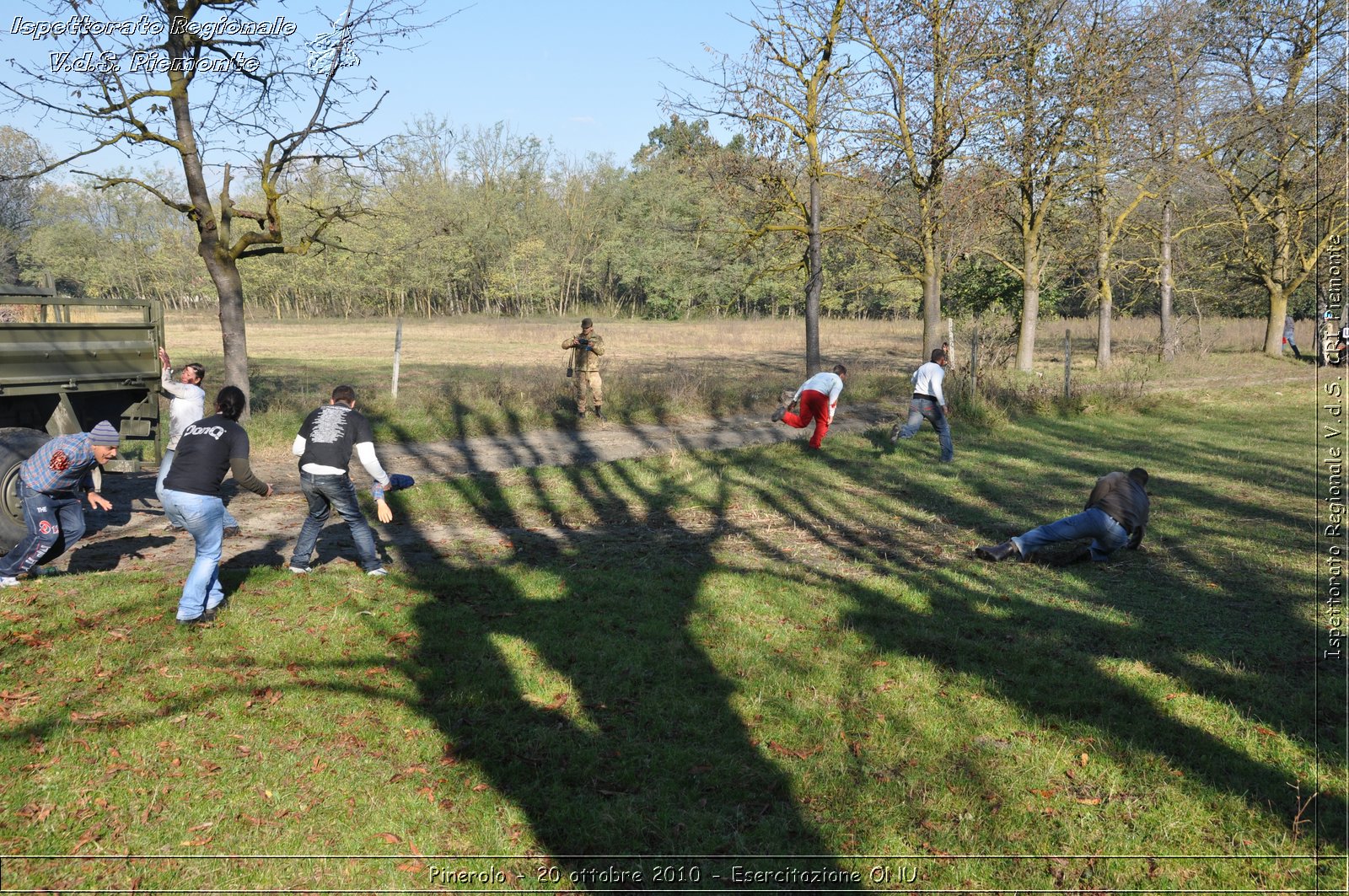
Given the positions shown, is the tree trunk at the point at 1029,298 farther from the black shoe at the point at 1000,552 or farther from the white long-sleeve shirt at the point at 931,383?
the black shoe at the point at 1000,552

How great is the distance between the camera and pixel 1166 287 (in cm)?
2611

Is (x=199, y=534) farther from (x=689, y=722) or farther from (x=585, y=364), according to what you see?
(x=585, y=364)

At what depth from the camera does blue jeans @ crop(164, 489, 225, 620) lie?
5910 millimetres

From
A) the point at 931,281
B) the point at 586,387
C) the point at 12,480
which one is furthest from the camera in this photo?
the point at 931,281

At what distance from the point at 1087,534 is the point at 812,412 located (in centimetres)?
462

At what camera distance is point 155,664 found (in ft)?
17.8

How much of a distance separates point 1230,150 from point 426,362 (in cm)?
2619

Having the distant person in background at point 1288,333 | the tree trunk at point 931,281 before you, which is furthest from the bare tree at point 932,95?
the distant person in background at point 1288,333

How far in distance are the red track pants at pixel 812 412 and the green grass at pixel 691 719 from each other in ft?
11.6

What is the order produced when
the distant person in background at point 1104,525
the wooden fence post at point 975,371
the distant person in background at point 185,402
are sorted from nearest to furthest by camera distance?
the distant person in background at point 1104,525, the distant person in background at point 185,402, the wooden fence post at point 975,371

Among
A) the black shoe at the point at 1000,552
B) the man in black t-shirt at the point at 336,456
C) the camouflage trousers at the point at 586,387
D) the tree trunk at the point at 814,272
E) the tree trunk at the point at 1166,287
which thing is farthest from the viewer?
the tree trunk at the point at 1166,287

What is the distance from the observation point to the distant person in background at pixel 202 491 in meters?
5.92

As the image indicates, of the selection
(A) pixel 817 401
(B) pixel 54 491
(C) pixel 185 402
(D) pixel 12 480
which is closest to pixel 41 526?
(B) pixel 54 491

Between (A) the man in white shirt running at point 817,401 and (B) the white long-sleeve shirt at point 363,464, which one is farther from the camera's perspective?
(A) the man in white shirt running at point 817,401
